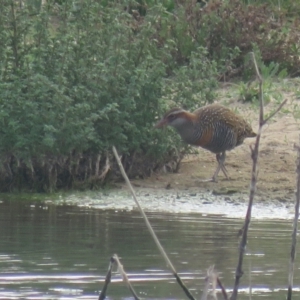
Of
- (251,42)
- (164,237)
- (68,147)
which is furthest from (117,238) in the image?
(251,42)

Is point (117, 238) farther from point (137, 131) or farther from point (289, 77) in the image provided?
point (289, 77)

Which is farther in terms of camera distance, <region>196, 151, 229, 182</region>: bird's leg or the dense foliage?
<region>196, 151, 229, 182</region>: bird's leg

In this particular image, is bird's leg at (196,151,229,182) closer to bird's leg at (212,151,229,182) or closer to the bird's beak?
bird's leg at (212,151,229,182)

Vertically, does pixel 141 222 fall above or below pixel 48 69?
below

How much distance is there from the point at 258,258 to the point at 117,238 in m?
1.22

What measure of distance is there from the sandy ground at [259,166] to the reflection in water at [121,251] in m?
1.36

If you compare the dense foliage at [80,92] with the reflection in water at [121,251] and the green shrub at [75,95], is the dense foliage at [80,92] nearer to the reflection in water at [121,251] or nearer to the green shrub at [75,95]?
the green shrub at [75,95]

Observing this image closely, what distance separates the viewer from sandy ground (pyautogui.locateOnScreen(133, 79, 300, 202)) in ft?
34.3

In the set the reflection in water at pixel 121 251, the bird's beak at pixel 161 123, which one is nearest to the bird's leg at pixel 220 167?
the bird's beak at pixel 161 123

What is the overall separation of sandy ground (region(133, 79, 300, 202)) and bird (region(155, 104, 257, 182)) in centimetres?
24

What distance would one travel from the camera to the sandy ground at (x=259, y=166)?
1045 centimetres

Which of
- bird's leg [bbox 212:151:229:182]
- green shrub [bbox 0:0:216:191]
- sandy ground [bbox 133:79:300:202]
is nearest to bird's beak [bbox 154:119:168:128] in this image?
green shrub [bbox 0:0:216:191]

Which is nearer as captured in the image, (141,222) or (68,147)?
(141,222)

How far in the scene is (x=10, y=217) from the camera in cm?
883
